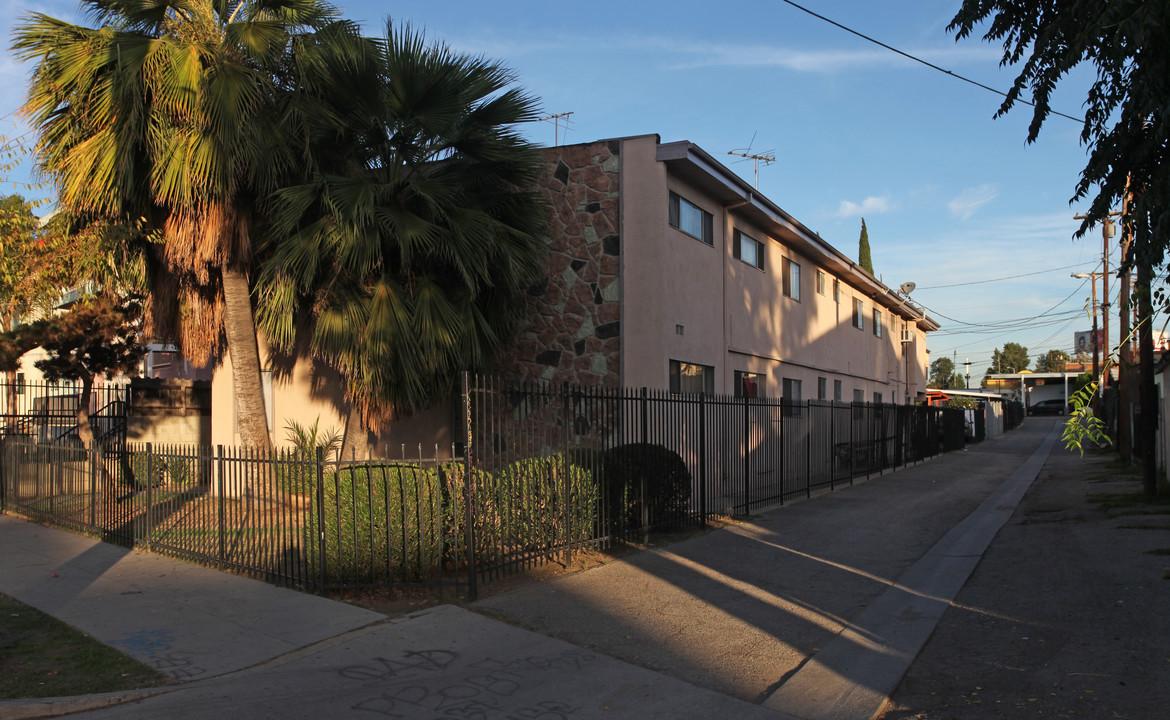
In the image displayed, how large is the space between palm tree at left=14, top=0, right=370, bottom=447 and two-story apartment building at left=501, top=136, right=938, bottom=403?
14.5 feet

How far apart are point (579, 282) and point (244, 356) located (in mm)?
5291

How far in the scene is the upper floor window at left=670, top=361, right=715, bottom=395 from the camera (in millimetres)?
15289

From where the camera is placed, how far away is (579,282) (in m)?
14.8

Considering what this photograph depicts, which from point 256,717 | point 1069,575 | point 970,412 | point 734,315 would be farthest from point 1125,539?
point 970,412

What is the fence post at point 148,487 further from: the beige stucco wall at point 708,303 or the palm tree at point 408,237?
the beige stucco wall at point 708,303

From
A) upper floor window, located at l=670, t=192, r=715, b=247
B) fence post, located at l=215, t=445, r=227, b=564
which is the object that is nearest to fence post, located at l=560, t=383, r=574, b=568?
fence post, located at l=215, t=445, r=227, b=564

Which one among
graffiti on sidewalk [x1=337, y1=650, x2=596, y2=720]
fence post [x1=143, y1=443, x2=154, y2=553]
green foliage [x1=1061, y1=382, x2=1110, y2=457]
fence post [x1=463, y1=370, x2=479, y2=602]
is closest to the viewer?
green foliage [x1=1061, y1=382, x2=1110, y2=457]

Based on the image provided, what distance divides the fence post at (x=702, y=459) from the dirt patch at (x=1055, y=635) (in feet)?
12.1

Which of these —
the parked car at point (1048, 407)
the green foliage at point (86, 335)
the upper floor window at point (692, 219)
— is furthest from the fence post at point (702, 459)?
the parked car at point (1048, 407)

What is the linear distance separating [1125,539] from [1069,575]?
2.63 meters

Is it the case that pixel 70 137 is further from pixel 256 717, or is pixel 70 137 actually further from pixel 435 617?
pixel 256 717

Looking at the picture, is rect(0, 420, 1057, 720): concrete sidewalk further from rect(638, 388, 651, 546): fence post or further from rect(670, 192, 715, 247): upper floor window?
rect(670, 192, 715, 247): upper floor window

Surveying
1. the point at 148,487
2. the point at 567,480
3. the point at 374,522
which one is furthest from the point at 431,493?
the point at 148,487

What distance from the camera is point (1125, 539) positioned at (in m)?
11.3
